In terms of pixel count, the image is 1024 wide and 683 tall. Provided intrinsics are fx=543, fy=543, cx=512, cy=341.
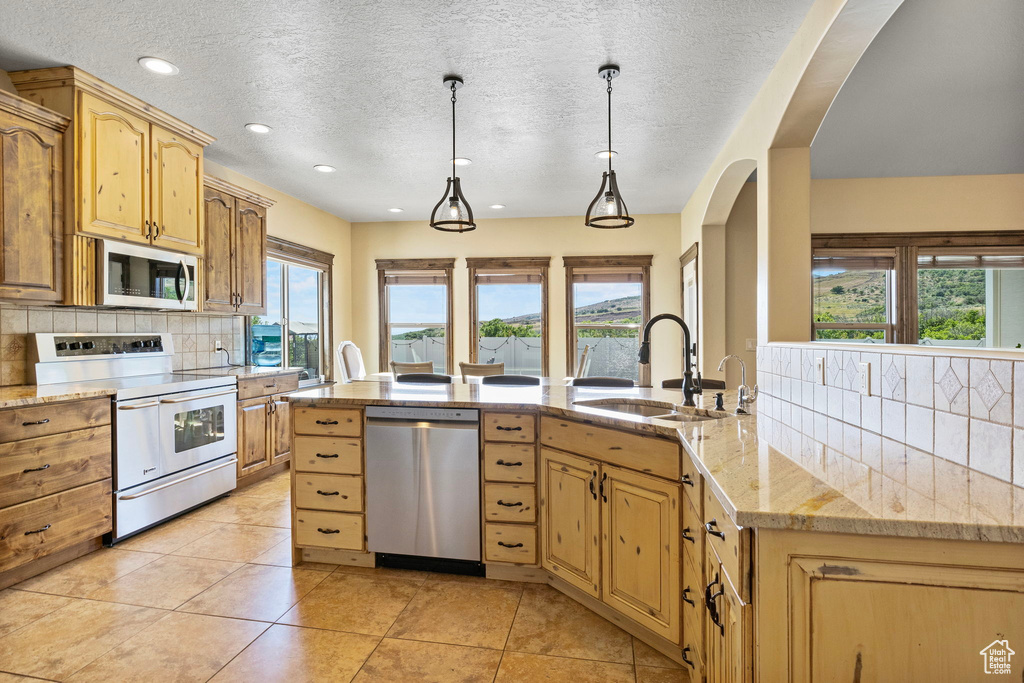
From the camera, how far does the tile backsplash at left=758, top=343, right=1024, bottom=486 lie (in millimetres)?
1155

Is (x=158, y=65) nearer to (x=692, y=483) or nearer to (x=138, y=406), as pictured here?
(x=138, y=406)

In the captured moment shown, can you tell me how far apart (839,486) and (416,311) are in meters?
6.00

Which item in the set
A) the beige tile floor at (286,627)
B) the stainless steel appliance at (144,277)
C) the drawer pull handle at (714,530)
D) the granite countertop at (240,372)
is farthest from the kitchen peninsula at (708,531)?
the stainless steel appliance at (144,277)

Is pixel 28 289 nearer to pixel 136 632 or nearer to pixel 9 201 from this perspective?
pixel 9 201

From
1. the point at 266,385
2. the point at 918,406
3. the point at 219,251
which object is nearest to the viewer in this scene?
the point at 918,406

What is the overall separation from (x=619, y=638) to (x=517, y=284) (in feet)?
15.9

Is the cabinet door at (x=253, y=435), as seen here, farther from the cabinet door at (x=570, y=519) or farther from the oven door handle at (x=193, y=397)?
the cabinet door at (x=570, y=519)

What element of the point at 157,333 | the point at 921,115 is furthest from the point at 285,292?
the point at 921,115

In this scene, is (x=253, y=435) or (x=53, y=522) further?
(x=253, y=435)

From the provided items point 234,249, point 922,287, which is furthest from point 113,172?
point 922,287

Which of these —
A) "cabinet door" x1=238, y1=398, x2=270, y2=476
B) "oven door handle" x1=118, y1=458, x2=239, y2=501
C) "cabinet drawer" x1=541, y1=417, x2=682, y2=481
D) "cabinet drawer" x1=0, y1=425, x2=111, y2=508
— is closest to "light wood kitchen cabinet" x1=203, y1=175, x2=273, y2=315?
"cabinet door" x1=238, y1=398, x2=270, y2=476

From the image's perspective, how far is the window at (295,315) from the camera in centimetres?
521

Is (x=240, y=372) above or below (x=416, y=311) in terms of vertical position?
below

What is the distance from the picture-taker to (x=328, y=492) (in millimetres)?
2727
